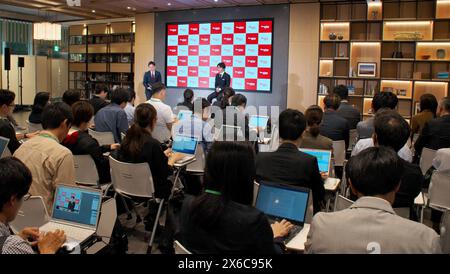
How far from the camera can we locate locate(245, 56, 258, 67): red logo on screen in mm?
10484

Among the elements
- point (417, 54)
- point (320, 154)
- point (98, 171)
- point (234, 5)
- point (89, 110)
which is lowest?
point (98, 171)

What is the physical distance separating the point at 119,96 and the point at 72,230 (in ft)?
10.8

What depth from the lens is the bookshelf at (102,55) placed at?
13891mm

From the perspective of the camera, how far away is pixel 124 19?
45.5 feet

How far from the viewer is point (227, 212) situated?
1830mm

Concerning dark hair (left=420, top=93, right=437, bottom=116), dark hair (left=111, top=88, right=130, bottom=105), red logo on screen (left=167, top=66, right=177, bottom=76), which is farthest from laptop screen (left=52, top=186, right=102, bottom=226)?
red logo on screen (left=167, top=66, right=177, bottom=76)

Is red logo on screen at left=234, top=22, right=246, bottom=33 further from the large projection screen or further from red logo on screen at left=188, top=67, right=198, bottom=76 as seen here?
red logo on screen at left=188, top=67, right=198, bottom=76

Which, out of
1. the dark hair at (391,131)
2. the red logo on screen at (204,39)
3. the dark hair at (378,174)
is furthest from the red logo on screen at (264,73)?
the dark hair at (378,174)

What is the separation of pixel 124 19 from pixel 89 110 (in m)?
10.7

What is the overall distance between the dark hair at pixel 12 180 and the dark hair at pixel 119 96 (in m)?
3.73

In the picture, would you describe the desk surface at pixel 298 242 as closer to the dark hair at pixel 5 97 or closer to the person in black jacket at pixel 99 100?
the dark hair at pixel 5 97

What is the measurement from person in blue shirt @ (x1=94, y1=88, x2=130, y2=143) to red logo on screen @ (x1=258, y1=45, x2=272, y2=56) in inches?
217
